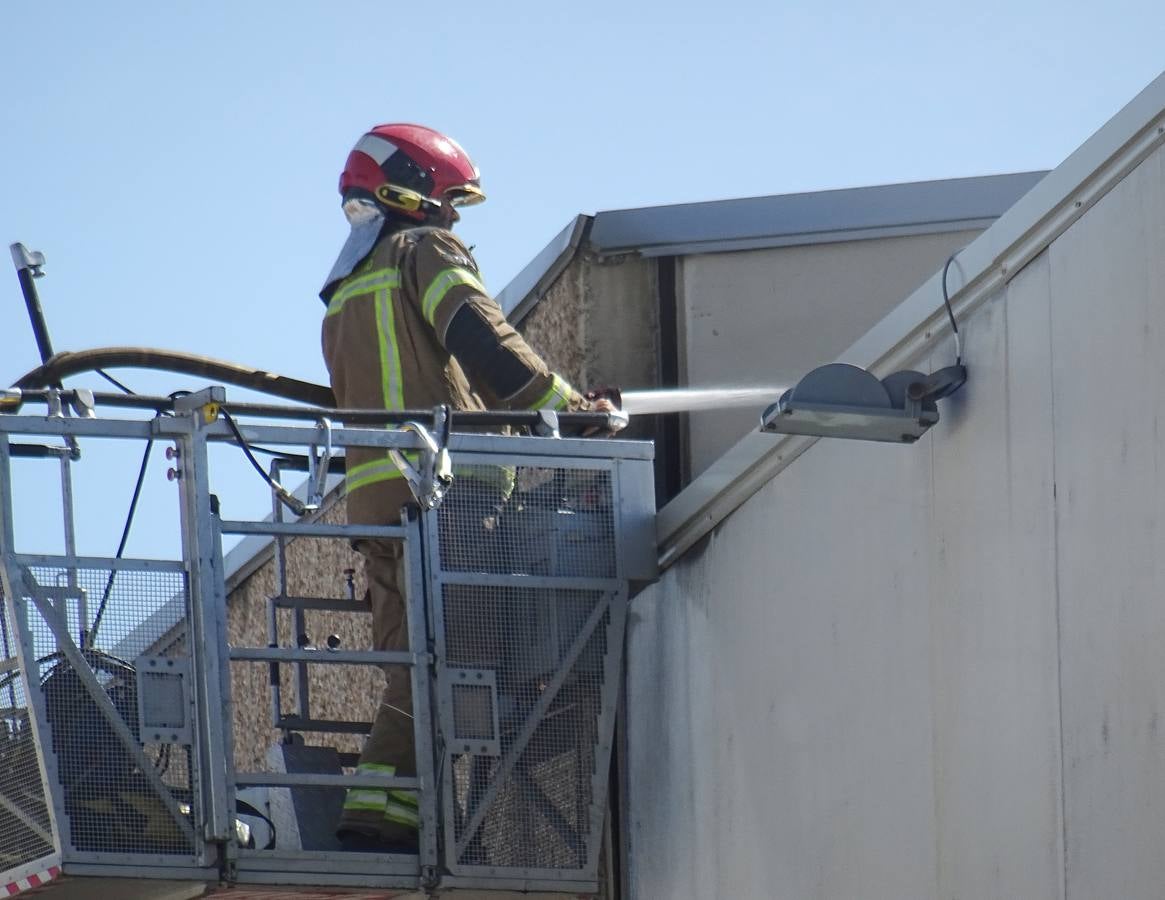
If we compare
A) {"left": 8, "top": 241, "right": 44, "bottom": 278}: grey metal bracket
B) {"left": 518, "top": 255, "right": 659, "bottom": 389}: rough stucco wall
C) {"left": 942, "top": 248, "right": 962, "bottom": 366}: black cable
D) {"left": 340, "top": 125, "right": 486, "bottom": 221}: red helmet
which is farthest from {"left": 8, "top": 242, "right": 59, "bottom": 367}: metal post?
{"left": 942, "top": 248, "right": 962, "bottom": 366}: black cable

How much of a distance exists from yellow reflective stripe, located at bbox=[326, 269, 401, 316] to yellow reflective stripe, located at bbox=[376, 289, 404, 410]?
3 cm

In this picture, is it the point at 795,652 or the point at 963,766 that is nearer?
the point at 963,766

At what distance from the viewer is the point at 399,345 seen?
6746mm

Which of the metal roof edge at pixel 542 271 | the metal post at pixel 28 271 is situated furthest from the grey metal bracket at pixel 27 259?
the metal roof edge at pixel 542 271

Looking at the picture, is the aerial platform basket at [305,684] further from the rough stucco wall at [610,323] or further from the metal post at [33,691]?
the rough stucco wall at [610,323]

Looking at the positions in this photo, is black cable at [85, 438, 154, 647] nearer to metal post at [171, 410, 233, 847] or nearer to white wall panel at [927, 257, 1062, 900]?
metal post at [171, 410, 233, 847]

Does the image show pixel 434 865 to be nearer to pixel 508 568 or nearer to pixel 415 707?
pixel 415 707

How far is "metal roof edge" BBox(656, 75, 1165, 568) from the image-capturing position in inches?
179

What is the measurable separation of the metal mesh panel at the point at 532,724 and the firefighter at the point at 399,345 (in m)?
0.22

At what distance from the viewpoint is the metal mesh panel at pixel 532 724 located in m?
6.39

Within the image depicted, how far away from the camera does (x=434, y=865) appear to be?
6.23m

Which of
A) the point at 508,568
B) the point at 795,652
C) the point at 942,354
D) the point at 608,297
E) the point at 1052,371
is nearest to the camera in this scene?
the point at 1052,371

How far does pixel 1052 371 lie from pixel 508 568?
2.31m

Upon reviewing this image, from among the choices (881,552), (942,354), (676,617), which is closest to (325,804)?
(676,617)
